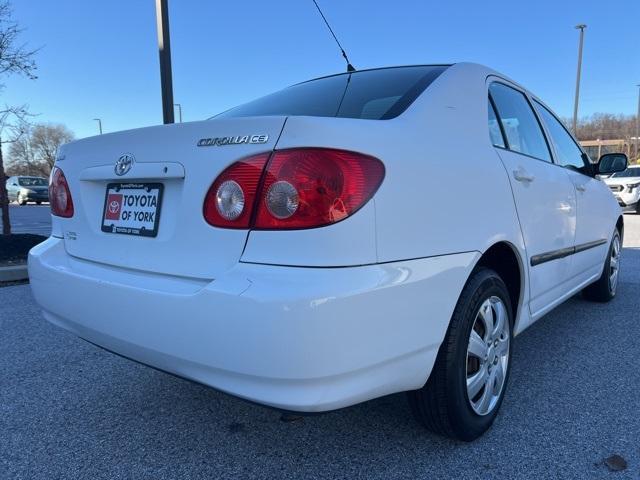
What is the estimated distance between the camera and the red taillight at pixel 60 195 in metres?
2.10

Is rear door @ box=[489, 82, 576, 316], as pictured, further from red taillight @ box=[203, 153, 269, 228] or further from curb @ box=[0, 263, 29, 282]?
curb @ box=[0, 263, 29, 282]

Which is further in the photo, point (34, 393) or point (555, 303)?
point (555, 303)

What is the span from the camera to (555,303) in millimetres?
2893

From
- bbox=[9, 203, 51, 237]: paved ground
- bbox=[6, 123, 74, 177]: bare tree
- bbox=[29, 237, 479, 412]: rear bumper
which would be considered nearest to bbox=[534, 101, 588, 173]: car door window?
bbox=[29, 237, 479, 412]: rear bumper

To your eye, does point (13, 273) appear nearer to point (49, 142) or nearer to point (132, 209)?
point (132, 209)

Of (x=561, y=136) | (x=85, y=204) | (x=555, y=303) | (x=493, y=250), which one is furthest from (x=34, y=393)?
(x=561, y=136)

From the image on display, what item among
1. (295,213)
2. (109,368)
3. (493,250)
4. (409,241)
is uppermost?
(295,213)

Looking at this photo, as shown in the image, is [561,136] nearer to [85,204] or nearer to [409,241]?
[409,241]

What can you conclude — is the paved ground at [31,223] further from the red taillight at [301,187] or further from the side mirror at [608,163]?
the red taillight at [301,187]

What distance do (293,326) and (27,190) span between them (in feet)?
104

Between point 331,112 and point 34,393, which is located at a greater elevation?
point 331,112

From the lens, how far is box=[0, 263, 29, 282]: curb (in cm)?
506

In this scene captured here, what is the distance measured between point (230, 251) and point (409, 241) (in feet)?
1.83

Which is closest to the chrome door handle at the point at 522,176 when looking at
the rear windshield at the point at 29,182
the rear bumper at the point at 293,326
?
the rear bumper at the point at 293,326
